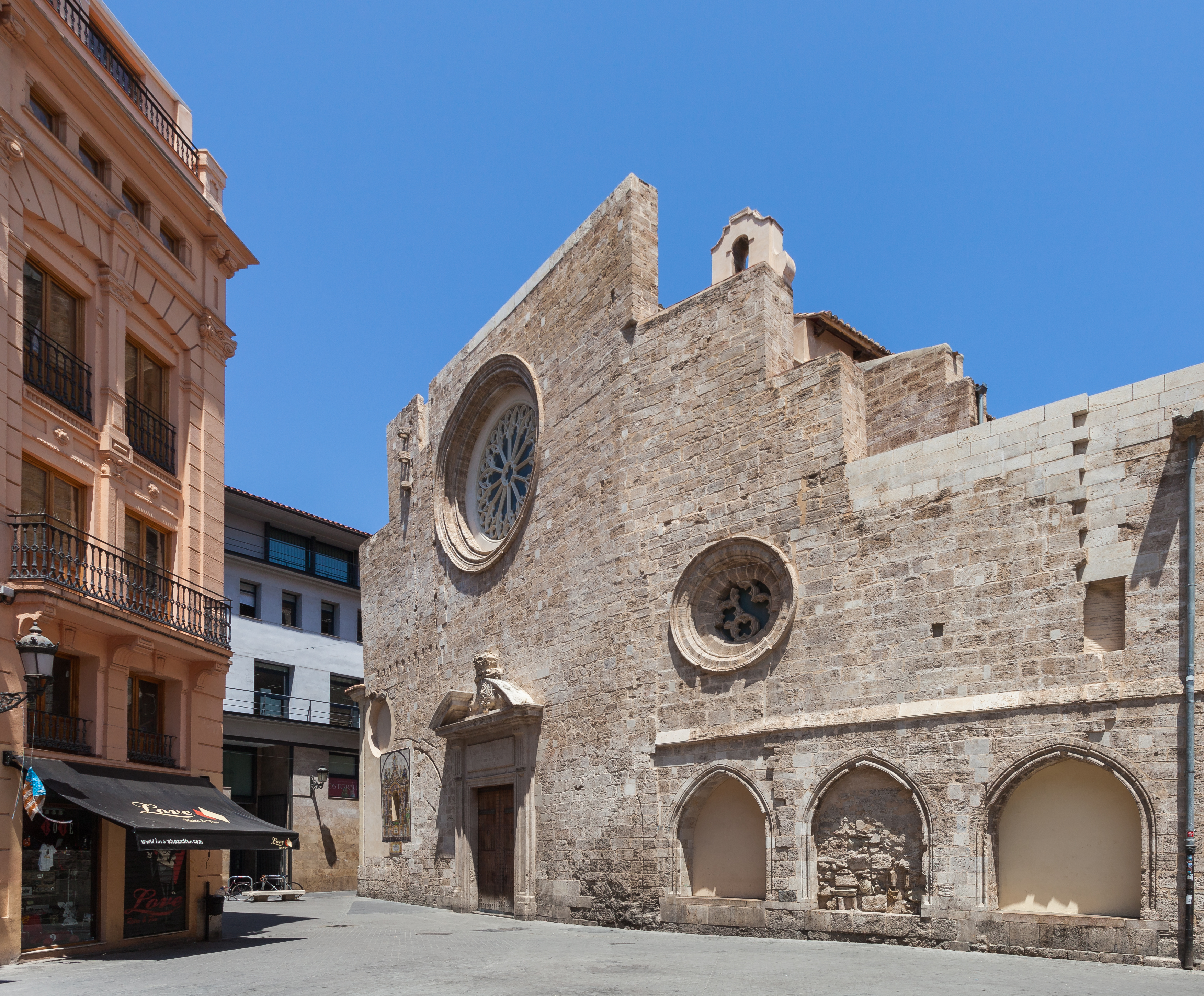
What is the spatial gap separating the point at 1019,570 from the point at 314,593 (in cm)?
2253

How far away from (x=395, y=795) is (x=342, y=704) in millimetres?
8744

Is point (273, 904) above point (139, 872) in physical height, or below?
below

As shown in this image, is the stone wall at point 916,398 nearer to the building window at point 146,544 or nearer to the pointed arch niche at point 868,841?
the pointed arch niche at point 868,841

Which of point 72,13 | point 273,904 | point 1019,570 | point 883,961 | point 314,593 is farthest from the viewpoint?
point 314,593

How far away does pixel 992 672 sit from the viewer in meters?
11.4

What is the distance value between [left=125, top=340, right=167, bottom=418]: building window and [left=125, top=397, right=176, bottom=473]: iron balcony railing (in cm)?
8

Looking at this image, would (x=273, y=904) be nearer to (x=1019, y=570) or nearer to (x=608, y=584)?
(x=608, y=584)

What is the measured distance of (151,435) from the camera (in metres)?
13.9

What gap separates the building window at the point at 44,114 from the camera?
12.3 m

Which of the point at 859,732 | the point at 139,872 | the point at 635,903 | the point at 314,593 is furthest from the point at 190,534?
the point at 314,593

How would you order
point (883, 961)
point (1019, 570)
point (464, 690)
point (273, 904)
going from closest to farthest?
point (883, 961) < point (1019, 570) < point (464, 690) < point (273, 904)

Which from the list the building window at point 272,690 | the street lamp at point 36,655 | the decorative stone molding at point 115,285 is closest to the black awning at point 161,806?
the street lamp at point 36,655

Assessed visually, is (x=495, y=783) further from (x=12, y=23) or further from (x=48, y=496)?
(x=12, y=23)

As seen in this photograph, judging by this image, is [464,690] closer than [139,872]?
No
